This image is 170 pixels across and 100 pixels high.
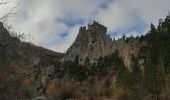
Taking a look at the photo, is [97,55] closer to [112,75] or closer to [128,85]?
[112,75]

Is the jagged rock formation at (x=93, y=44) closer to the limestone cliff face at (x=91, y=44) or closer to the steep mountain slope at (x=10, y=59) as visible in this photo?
the limestone cliff face at (x=91, y=44)

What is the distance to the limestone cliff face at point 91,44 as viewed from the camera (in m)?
158

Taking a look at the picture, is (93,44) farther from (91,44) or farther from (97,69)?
(97,69)

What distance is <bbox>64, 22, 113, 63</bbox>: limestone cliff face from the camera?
158438 mm

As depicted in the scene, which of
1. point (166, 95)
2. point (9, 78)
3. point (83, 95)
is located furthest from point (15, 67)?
point (83, 95)

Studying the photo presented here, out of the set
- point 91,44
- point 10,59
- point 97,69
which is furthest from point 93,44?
point 10,59

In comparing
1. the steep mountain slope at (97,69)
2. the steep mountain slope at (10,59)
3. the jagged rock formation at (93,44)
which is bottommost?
the steep mountain slope at (10,59)

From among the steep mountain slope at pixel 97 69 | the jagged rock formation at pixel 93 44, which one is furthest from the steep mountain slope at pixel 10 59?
the jagged rock formation at pixel 93 44

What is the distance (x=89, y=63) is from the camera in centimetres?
14575

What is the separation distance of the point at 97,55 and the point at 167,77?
8357cm

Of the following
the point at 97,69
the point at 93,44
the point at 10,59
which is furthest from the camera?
the point at 93,44

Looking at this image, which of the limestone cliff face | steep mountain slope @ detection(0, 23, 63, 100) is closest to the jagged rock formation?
the limestone cliff face

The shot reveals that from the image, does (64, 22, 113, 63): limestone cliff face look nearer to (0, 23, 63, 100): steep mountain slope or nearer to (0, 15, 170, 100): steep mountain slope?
(0, 15, 170, 100): steep mountain slope

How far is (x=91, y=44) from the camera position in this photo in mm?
166875
